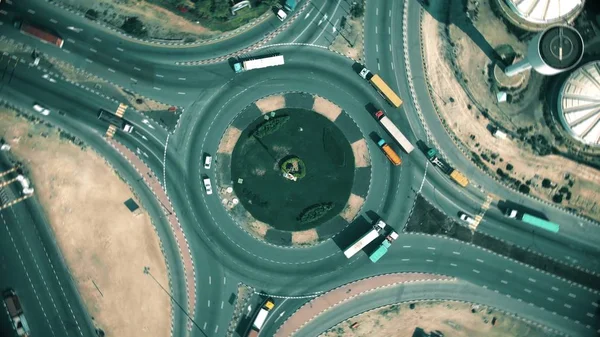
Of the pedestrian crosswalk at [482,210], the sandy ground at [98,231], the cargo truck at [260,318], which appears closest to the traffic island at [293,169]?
the cargo truck at [260,318]

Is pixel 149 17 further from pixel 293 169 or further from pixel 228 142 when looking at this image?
pixel 293 169

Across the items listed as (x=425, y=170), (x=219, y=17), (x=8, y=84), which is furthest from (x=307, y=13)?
(x=8, y=84)

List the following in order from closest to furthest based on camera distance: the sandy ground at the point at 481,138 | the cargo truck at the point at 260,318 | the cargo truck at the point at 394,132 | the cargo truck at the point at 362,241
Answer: the cargo truck at the point at 260,318
the cargo truck at the point at 362,241
the cargo truck at the point at 394,132
the sandy ground at the point at 481,138

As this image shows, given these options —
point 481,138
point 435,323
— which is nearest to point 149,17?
point 481,138

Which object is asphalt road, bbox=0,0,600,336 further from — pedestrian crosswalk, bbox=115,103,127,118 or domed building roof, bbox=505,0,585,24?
domed building roof, bbox=505,0,585,24

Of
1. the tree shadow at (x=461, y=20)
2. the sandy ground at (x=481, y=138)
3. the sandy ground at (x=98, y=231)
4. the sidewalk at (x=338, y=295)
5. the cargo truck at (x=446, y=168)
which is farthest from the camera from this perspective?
the tree shadow at (x=461, y=20)

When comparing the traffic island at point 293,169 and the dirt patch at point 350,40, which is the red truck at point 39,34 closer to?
the traffic island at point 293,169

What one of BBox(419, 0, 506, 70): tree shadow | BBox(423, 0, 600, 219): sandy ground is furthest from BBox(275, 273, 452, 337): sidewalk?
BBox(419, 0, 506, 70): tree shadow

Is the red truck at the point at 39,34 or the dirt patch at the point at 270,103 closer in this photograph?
the red truck at the point at 39,34
